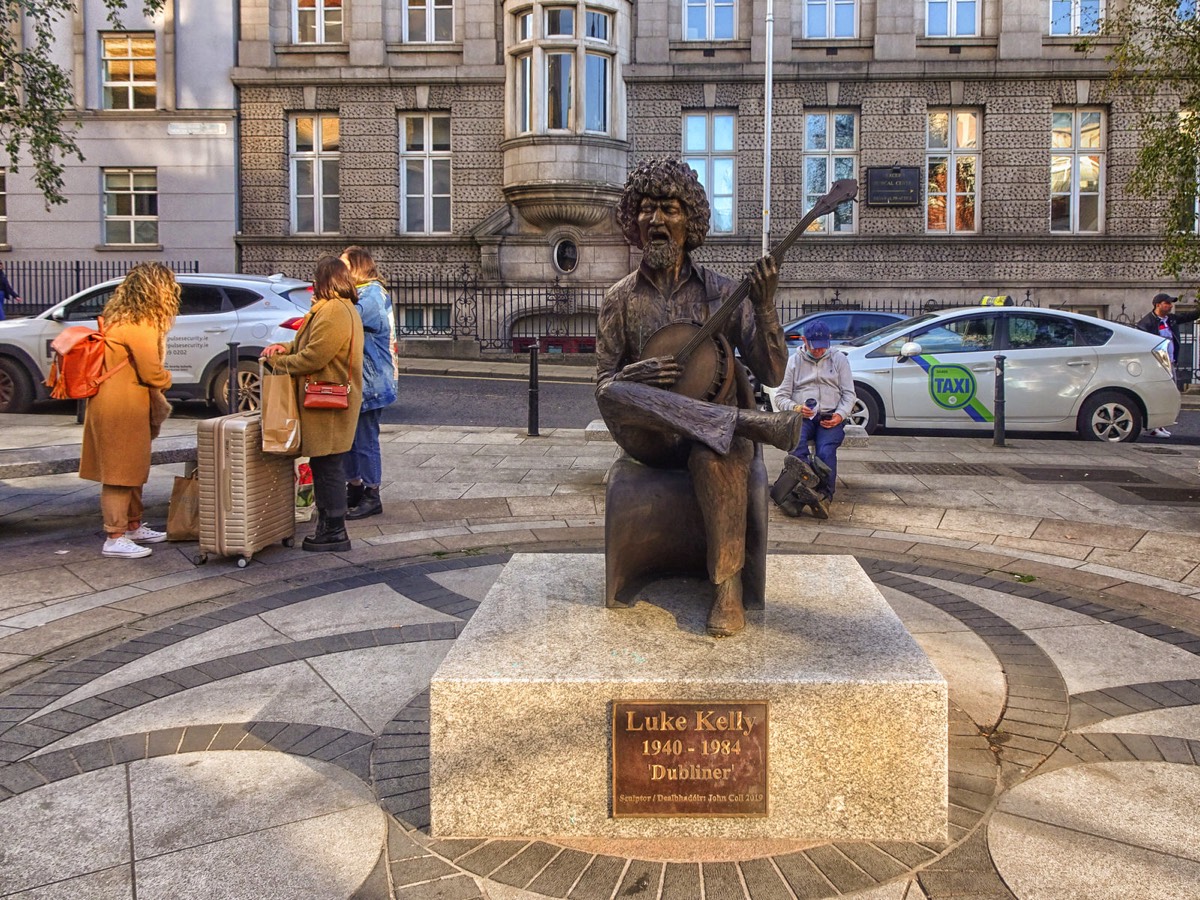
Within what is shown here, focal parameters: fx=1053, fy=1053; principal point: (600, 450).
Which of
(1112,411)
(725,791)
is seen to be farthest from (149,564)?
(1112,411)

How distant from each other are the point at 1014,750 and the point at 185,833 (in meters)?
2.77

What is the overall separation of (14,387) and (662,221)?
12727 millimetres

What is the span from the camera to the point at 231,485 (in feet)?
20.6

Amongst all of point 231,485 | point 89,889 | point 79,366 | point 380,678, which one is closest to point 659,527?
point 380,678

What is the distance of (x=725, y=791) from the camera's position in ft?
10.5

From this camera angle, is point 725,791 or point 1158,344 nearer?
point 725,791

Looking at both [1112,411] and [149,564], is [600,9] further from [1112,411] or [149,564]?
[149,564]

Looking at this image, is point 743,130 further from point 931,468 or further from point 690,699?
point 690,699

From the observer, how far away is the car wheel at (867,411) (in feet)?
41.3

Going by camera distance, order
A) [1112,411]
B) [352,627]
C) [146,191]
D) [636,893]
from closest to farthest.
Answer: [636,893], [352,627], [1112,411], [146,191]

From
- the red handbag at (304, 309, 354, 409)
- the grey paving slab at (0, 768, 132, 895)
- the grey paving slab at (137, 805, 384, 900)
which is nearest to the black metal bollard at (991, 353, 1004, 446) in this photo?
the red handbag at (304, 309, 354, 409)

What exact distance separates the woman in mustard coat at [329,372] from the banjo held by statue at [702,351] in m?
3.18

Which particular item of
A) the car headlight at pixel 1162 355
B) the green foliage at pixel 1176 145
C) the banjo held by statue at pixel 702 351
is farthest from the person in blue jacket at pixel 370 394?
the car headlight at pixel 1162 355

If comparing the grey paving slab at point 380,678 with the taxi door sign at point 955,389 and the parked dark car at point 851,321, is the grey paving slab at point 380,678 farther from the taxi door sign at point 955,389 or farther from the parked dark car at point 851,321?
the parked dark car at point 851,321
